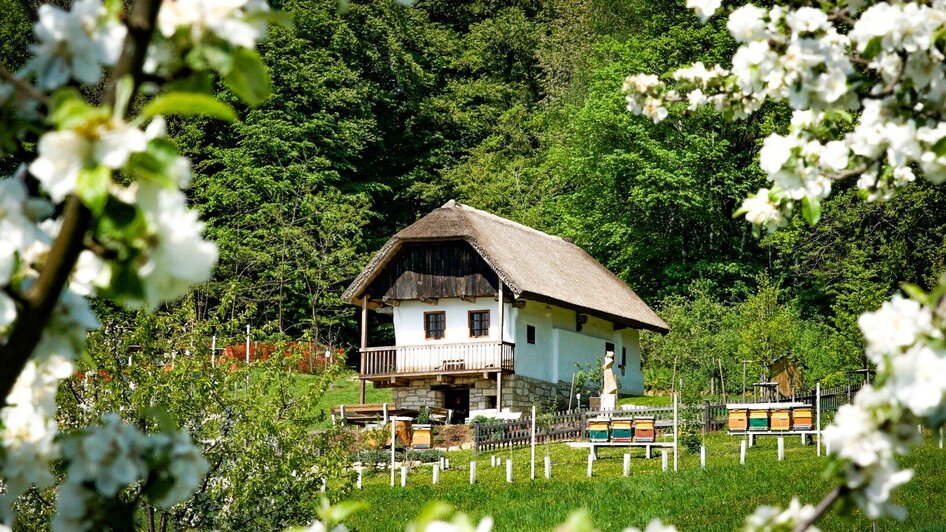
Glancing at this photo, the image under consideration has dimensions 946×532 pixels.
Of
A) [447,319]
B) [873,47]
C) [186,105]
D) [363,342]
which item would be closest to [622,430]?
[447,319]

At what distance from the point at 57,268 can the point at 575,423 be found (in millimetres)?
26141

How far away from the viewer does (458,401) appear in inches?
1369

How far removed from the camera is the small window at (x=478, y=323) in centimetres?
3409

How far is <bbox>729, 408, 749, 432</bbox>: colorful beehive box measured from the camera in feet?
80.4

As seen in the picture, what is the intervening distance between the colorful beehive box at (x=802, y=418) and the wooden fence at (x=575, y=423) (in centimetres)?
231

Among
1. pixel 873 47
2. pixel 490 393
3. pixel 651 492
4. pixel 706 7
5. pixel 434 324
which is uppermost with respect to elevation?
pixel 706 7

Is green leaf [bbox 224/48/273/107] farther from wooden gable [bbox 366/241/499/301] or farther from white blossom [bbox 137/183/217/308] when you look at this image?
wooden gable [bbox 366/241/499/301]

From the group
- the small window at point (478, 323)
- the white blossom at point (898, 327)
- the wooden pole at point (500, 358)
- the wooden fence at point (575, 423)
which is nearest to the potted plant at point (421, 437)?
the wooden fence at point (575, 423)

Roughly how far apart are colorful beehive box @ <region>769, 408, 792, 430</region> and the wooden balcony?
30.8 feet

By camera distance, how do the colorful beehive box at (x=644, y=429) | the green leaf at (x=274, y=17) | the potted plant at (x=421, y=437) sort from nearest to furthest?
the green leaf at (x=274, y=17)
the colorful beehive box at (x=644, y=429)
the potted plant at (x=421, y=437)

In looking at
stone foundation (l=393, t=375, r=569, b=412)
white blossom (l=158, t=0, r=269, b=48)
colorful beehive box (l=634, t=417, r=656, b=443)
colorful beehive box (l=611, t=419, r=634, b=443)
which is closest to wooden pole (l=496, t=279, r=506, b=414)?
stone foundation (l=393, t=375, r=569, b=412)

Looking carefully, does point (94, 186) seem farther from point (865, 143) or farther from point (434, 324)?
point (434, 324)

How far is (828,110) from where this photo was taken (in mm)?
3660

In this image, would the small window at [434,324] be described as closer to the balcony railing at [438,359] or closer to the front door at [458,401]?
the balcony railing at [438,359]
